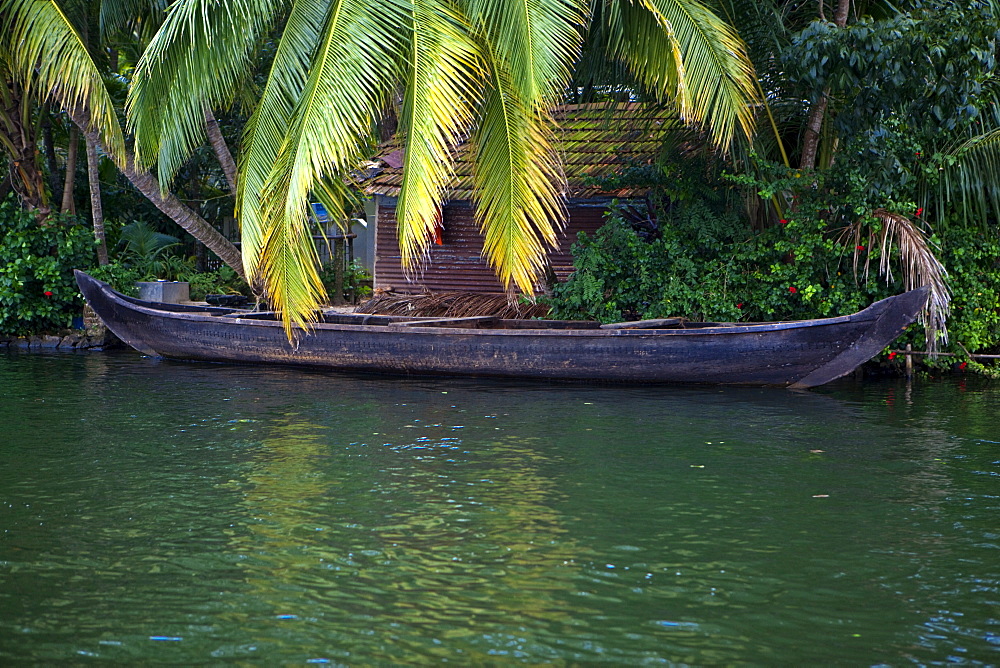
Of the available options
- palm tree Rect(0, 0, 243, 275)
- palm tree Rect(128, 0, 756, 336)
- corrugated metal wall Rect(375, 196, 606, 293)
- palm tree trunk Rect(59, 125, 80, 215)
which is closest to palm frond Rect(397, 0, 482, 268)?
palm tree Rect(128, 0, 756, 336)

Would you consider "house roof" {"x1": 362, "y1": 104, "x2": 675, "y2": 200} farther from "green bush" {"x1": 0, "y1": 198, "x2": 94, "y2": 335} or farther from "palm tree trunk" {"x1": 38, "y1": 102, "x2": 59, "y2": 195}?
"palm tree trunk" {"x1": 38, "y1": 102, "x2": 59, "y2": 195}

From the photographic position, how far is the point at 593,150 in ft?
46.4

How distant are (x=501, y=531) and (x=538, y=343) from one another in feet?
17.2

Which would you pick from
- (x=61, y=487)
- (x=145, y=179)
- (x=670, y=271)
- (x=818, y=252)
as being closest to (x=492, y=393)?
(x=670, y=271)

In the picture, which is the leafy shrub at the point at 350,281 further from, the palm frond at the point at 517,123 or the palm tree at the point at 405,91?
the palm frond at the point at 517,123

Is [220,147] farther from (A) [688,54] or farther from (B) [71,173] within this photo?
(A) [688,54]

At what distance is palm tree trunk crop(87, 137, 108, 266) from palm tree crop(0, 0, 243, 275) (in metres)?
0.07

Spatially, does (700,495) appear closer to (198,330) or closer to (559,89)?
(559,89)

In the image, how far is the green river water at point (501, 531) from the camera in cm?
445

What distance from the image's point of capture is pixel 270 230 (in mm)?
8672

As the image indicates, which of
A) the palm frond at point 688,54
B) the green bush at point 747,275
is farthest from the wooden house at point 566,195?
the palm frond at point 688,54

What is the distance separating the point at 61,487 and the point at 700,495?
426 cm

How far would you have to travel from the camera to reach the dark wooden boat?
33.4 ft

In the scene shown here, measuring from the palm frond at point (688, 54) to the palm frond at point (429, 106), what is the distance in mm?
1685
